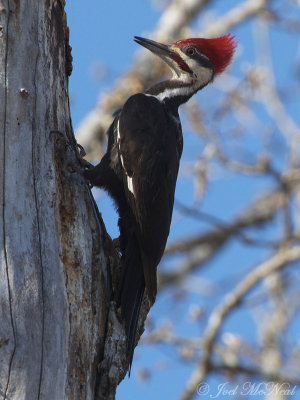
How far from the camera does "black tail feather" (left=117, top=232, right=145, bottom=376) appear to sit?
3.10 metres

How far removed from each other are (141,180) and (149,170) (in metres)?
0.07

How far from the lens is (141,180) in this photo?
141 inches

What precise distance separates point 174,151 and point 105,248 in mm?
886

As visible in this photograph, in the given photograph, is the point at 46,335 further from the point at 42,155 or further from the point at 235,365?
the point at 235,365

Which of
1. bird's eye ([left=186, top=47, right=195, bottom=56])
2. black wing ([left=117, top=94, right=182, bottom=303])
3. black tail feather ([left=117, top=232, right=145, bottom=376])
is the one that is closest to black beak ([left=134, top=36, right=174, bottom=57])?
bird's eye ([left=186, top=47, right=195, bottom=56])

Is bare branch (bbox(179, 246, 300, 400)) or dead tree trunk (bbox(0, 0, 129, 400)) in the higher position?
bare branch (bbox(179, 246, 300, 400))

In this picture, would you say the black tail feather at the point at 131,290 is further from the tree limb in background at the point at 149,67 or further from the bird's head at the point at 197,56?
the tree limb in background at the point at 149,67

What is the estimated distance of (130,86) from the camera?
20.7 ft

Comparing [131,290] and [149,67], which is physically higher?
[149,67]

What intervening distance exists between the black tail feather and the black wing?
0.05 m

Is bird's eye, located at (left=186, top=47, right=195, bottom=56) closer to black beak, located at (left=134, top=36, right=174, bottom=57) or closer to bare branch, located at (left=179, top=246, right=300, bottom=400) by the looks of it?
black beak, located at (left=134, top=36, right=174, bottom=57)

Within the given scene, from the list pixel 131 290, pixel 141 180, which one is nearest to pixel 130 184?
pixel 141 180

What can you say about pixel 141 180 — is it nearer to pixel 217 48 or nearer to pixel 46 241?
pixel 46 241

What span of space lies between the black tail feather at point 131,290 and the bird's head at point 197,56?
142cm
